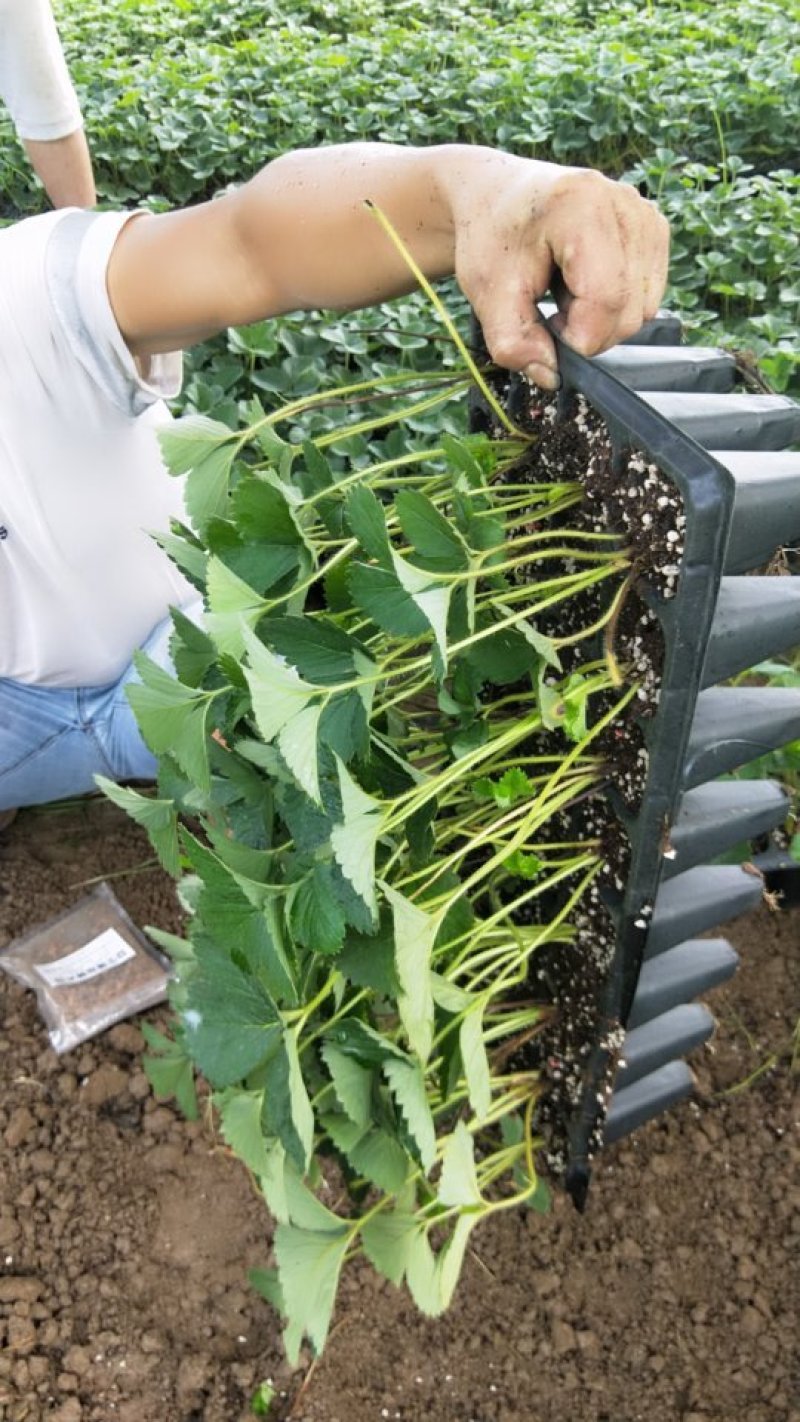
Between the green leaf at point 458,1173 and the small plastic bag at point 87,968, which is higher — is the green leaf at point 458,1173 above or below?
above

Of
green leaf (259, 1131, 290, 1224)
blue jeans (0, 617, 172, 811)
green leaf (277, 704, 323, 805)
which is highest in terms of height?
green leaf (277, 704, 323, 805)

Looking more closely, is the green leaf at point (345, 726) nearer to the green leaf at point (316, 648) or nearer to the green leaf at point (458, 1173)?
the green leaf at point (316, 648)

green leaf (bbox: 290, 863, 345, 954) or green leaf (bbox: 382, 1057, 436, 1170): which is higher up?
green leaf (bbox: 290, 863, 345, 954)

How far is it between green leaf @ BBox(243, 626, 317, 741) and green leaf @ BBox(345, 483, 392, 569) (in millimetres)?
78

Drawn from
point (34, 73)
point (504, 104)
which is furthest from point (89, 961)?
point (504, 104)

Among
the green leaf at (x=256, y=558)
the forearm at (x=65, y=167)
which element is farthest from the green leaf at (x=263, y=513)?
the forearm at (x=65, y=167)

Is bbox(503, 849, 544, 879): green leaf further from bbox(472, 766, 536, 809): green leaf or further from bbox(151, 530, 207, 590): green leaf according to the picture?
bbox(151, 530, 207, 590): green leaf

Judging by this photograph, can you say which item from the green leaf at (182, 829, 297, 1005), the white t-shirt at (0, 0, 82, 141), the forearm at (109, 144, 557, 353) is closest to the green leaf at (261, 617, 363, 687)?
the green leaf at (182, 829, 297, 1005)

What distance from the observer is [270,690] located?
1.90 ft

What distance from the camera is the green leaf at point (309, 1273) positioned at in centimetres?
73

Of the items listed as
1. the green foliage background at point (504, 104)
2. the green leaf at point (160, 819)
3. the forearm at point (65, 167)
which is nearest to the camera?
the green leaf at point (160, 819)

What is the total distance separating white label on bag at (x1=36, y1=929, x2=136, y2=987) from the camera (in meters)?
1.36

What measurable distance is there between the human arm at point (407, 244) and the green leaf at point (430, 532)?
17 cm

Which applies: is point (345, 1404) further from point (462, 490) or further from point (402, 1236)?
point (462, 490)
